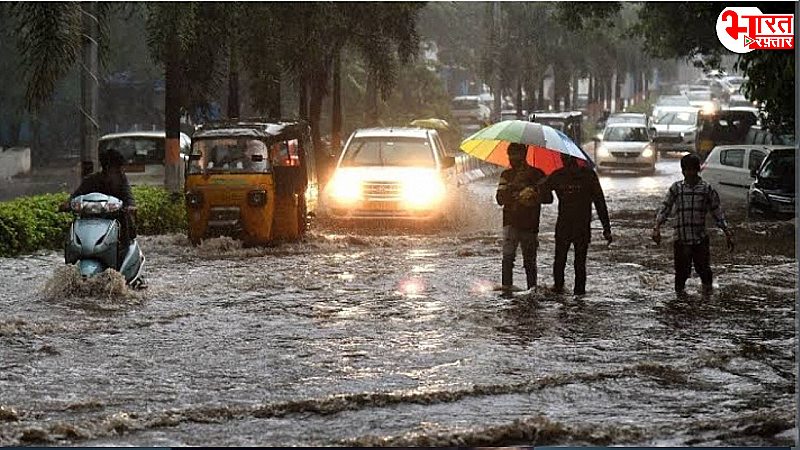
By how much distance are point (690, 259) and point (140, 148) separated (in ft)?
63.1

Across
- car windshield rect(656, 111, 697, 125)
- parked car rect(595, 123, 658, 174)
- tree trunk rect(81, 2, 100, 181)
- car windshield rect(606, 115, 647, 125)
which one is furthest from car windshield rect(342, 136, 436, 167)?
car windshield rect(656, 111, 697, 125)

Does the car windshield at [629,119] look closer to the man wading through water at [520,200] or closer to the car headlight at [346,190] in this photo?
the car headlight at [346,190]

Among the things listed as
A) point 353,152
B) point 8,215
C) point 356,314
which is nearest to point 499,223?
point 353,152

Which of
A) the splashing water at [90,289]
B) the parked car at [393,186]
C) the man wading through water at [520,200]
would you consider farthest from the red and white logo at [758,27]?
the splashing water at [90,289]

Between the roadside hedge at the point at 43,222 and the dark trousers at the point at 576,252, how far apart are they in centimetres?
792

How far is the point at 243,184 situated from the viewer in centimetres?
2236

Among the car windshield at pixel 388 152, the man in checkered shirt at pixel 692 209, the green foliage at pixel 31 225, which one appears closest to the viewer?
the man in checkered shirt at pixel 692 209

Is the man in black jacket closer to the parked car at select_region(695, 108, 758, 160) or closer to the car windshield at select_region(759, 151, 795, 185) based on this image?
the car windshield at select_region(759, 151, 795, 185)

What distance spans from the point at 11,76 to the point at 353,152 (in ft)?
89.5

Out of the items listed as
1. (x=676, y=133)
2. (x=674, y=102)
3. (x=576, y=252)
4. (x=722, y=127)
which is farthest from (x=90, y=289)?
(x=674, y=102)

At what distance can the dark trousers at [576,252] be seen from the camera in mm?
16344

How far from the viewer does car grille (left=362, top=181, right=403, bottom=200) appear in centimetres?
2538

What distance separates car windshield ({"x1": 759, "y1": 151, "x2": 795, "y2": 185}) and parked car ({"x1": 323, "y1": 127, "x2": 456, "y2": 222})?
5.78 m

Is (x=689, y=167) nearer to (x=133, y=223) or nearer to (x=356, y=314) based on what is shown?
(x=356, y=314)
